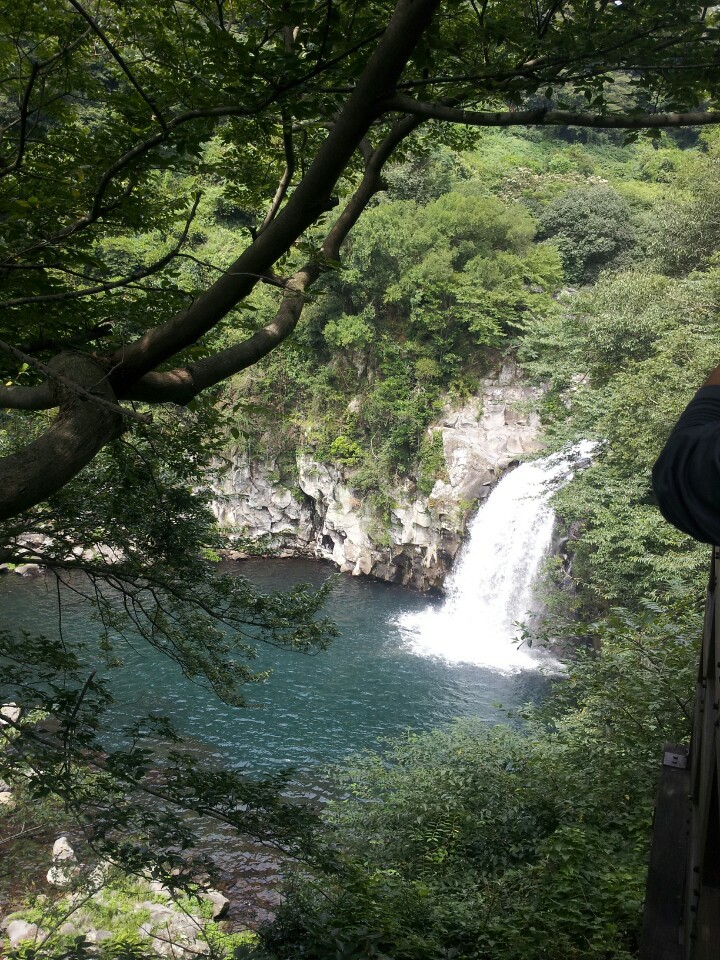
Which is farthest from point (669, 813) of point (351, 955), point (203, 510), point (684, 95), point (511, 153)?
point (511, 153)

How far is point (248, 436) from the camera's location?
6.27 metres

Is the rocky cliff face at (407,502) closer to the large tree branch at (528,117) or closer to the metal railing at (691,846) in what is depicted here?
the metal railing at (691,846)

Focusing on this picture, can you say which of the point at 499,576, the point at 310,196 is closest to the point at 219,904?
the point at 310,196

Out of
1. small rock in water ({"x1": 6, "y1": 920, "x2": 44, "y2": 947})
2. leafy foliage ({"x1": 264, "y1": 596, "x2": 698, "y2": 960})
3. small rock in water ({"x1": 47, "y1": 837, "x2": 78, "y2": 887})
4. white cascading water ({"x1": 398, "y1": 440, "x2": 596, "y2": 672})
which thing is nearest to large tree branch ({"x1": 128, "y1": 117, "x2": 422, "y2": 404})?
leafy foliage ({"x1": 264, "y1": 596, "x2": 698, "y2": 960})

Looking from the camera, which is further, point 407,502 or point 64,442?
point 407,502

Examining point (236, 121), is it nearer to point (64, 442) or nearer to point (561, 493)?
point (64, 442)

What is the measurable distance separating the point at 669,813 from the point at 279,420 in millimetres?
18994

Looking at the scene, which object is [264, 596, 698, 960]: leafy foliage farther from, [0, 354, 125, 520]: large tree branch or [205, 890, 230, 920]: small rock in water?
[0, 354, 125, 520]: large tree branch

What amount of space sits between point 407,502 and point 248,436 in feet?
42.3

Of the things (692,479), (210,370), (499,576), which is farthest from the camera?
(499,576)

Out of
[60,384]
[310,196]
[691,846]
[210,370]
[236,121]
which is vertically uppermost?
[236,121]

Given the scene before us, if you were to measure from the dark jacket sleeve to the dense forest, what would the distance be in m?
1.49

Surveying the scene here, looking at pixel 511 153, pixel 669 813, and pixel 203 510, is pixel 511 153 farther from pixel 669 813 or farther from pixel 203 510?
pixel 669 813

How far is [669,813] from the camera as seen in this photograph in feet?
8.76
